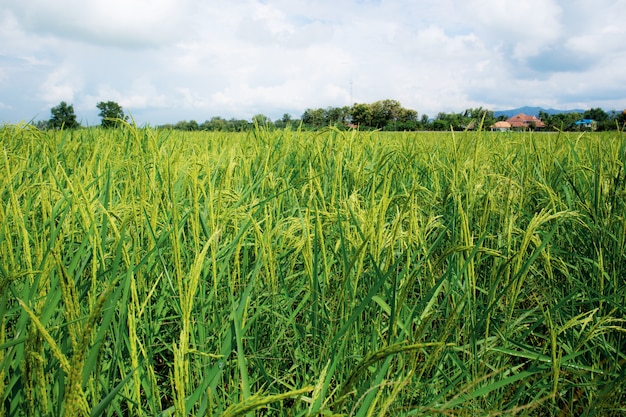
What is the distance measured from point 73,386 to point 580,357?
1.42 m

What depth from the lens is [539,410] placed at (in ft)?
3.90

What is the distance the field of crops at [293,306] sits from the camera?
2.37 ft

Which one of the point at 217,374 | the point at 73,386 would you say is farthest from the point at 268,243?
the point at 73,386

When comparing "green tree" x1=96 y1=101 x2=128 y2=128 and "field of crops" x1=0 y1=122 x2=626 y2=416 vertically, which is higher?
"green tree" x1=96 y1=101 x2=128 y2=128

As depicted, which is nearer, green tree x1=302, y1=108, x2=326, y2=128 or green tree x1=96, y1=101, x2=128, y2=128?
green tree x1=96, y1=101, x2=128, y2=128

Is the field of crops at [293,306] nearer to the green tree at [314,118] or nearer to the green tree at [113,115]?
the green tree at [113,115]

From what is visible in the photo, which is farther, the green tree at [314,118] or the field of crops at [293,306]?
the green tree at [314,118]

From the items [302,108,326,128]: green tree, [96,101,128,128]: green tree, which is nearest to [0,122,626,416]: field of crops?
[96,101,128,128]: green tree

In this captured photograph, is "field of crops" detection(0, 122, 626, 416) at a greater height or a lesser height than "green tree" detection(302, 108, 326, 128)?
lesser

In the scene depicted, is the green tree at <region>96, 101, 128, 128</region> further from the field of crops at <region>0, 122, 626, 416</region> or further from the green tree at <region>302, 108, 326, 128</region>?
the green tree at <region>302, 108, 326, 128</region>

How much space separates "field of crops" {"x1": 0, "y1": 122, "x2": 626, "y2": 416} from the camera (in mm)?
724

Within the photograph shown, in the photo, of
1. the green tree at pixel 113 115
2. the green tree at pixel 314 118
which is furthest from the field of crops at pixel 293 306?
the green tree at pixel 314 118

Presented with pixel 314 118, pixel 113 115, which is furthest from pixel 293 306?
pixel 113 115

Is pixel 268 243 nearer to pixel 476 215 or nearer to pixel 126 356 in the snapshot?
pixel 126 356
